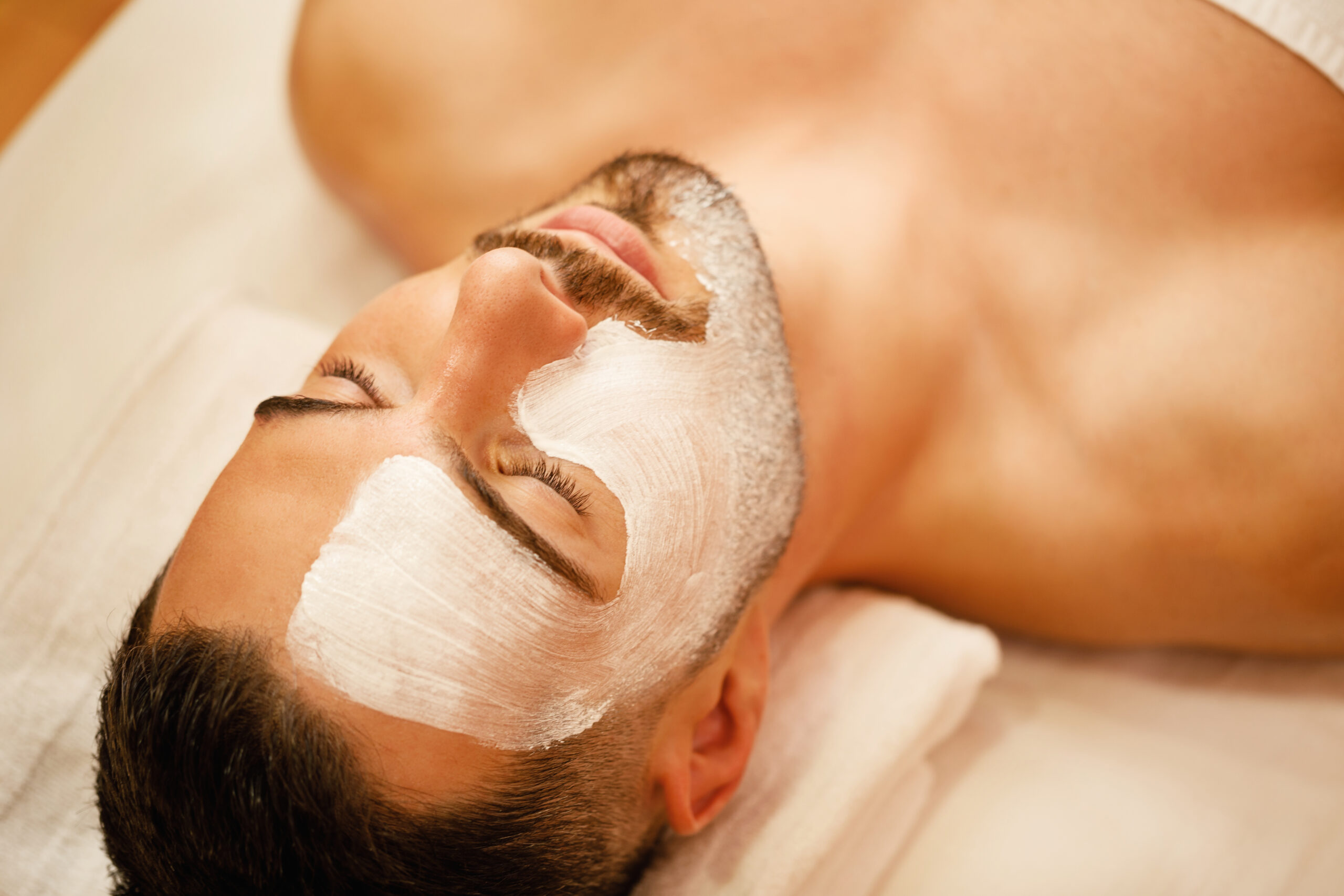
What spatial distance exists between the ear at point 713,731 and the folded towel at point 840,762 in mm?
61

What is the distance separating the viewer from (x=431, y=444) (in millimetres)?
838

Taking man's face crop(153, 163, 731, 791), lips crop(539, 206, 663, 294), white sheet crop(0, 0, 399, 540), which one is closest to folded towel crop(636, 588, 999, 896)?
man's face crop(153, 163, 731, 791)

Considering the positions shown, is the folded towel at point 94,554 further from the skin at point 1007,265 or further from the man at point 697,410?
the skin at point 1007,265

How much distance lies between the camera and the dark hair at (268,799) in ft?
2.65

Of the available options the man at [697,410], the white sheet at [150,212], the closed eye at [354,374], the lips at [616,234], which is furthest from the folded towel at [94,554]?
the lips at [616,234]

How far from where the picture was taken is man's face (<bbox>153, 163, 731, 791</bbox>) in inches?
32.1

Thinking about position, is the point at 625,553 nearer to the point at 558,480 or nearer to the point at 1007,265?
the point at 558,480

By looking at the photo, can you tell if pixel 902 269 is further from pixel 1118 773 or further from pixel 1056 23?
pixel 1118 773

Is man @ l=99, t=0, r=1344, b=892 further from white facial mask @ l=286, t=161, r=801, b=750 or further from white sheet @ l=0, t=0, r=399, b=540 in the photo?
white sheet @ l=0, t=0, r=399, b=540

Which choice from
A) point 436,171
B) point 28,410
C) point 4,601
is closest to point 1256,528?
point 436,171

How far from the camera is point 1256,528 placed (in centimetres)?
117

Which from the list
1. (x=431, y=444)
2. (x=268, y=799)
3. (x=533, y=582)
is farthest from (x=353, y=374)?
(x=268, y=799)

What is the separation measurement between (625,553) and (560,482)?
0.10 m

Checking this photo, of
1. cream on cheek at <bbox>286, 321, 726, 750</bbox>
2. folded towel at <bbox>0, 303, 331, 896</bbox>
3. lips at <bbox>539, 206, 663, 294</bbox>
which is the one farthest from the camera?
folded towel at <bbox>0, 303, 331, 896</bbox>
